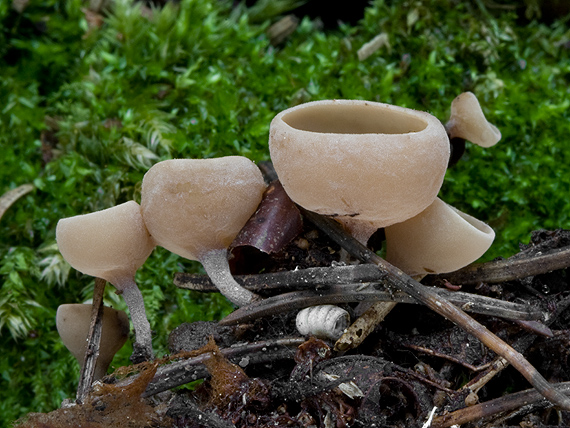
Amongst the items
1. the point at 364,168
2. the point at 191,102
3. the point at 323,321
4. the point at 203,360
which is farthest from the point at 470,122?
the point at 191,102

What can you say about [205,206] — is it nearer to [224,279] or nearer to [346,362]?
[224,279]

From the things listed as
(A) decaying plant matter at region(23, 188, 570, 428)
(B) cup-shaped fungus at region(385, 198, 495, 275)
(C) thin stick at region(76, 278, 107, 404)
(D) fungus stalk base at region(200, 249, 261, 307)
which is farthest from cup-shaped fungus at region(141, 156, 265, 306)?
(B) cup-shaped fungus at region(385, 198, 495, 275)

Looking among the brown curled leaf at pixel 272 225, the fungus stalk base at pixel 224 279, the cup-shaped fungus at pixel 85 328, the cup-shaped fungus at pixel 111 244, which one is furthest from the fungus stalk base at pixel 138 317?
the brown curled leaf at pixel 272 225

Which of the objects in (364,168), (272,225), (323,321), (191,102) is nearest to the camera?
(364,168)

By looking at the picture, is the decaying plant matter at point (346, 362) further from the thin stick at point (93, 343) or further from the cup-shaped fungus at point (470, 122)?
the cup-shaped fungus at point (470, 122)

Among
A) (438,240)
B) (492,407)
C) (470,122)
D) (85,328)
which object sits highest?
(470,122)

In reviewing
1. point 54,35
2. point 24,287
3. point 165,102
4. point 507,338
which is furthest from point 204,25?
point 507,338
